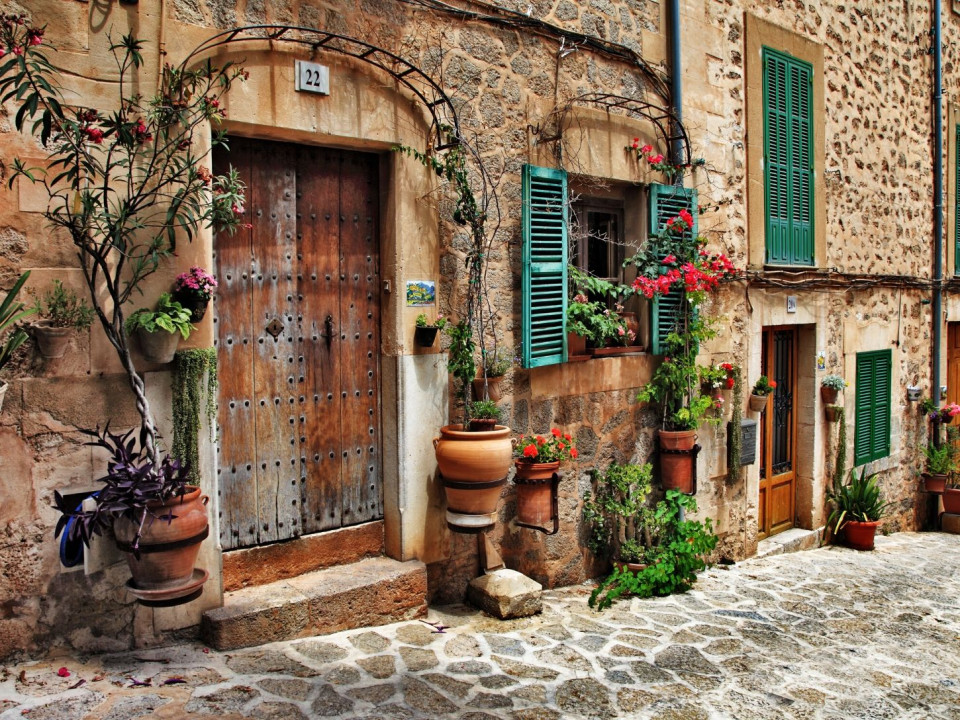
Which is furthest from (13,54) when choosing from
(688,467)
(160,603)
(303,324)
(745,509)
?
(745,509)

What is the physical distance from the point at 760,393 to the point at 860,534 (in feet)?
7.27

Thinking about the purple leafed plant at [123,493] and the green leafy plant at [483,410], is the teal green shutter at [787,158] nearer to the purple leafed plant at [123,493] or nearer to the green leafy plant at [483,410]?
the green leafy plant at [483,410]

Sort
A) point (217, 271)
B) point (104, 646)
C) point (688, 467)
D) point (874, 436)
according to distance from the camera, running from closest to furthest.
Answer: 1. point (104, 646)
2. point (217, 271)
3. point (688, 467)
4. point (874, 436)

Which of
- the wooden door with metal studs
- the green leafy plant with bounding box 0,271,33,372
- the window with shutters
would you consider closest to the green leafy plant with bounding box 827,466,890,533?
the window with shutters

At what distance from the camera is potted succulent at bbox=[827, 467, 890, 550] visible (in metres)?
8.41

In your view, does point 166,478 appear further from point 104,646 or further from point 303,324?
point 303,324

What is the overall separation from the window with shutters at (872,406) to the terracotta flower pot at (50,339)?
26.4 feet

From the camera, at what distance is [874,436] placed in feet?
30.5

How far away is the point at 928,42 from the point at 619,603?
851 cm

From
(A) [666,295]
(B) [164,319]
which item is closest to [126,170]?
(B) [164,319]

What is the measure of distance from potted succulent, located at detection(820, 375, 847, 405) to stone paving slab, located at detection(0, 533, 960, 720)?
258 centimetres

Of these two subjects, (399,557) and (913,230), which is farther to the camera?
(913,230)

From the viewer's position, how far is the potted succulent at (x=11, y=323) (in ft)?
11.3

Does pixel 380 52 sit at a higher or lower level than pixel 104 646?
higher
